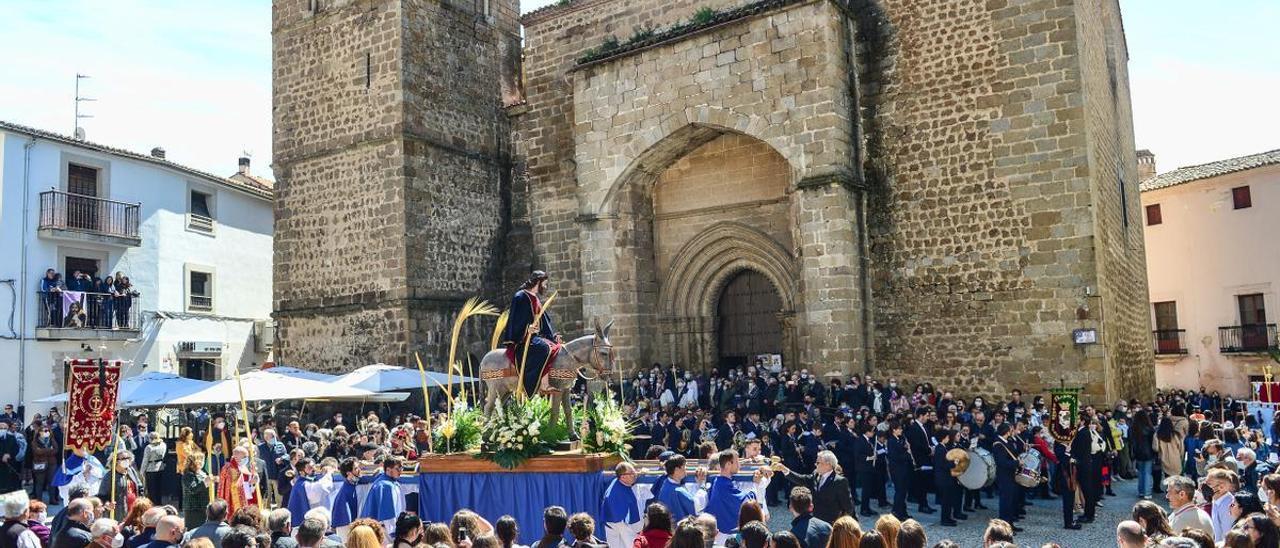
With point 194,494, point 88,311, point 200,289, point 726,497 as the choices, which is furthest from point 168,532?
point 200,289

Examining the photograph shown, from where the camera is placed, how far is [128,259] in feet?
75.5

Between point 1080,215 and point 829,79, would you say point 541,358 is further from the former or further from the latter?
point 1080,215

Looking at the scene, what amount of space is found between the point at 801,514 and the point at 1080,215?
10.5m

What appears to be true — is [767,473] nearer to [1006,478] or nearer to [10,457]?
[1006,478]

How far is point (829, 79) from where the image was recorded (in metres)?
15.7

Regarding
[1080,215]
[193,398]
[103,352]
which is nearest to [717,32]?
[1080,215]

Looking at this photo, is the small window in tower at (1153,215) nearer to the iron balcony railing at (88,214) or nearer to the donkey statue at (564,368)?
the donkey statue at (564,368)

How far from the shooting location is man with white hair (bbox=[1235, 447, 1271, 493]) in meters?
8.65

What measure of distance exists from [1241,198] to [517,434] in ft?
80.0

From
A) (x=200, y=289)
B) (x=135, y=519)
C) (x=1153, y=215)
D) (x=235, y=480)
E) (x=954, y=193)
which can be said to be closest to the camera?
(x=135, y=519)

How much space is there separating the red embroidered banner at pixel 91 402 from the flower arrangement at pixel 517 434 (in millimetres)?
3761

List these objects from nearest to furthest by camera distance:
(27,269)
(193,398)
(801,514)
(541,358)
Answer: (801,514)
(541,358)
(193,398)
(27,269)

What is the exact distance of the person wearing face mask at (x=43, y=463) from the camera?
15555 mm

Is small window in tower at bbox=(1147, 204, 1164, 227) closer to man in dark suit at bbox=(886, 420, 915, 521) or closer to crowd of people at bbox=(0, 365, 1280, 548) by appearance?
crowd of people at bbox=(0, 365, 1280, 548)
